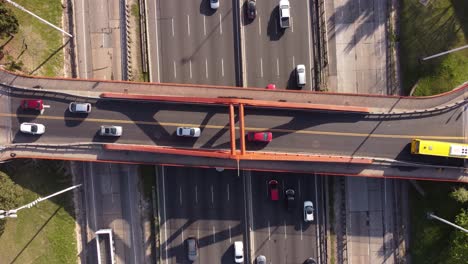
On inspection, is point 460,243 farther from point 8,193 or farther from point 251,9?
point 8,193

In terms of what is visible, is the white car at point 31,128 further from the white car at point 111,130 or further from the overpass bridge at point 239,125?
the white car at point 111,130

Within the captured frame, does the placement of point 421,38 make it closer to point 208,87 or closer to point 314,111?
point 314,111

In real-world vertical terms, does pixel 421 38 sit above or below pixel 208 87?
above

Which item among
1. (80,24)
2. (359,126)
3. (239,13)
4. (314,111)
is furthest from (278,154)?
(80,24)

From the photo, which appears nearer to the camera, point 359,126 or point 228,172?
point 359,126

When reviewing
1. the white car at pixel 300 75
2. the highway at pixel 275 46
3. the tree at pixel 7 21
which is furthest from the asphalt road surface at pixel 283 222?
the tree at pixel 7 21

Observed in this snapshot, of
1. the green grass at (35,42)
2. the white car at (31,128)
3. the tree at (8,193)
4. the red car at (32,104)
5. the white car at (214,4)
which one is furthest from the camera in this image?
the green grass at (35,42)
